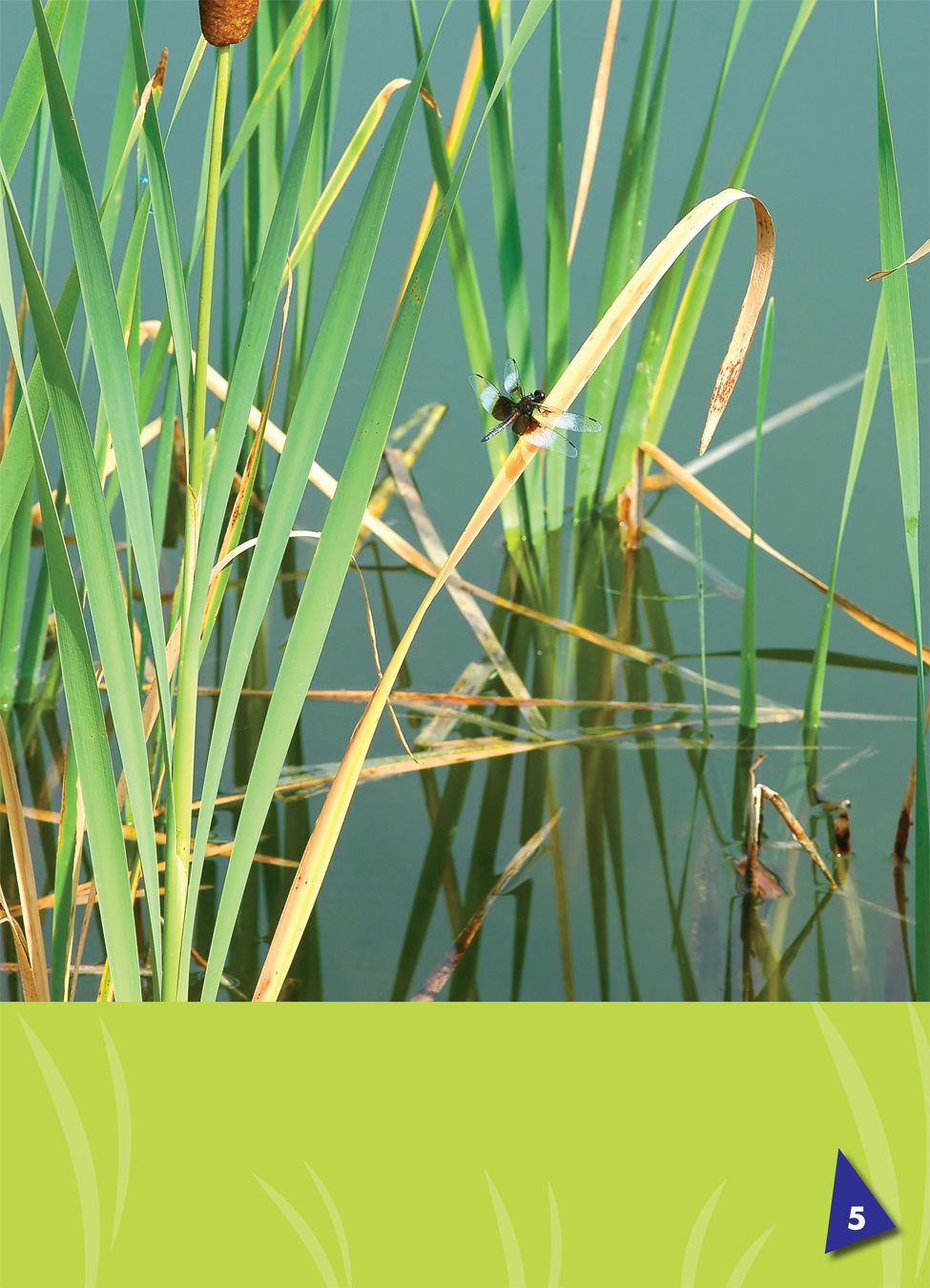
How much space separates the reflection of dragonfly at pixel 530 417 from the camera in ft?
3.62

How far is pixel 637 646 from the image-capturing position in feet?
5.91

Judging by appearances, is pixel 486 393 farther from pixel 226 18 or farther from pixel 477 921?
pixel 226 18

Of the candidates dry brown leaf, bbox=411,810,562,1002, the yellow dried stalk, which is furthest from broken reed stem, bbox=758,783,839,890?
the yellow dried stalk

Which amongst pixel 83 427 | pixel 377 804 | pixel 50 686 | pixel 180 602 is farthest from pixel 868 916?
pixel 50 686

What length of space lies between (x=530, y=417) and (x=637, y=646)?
0.75 meters

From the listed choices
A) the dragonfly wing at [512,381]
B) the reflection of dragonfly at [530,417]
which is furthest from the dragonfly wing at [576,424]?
the dragonfly wing at [512,381]

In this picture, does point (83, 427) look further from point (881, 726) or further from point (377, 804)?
point (881, 726)

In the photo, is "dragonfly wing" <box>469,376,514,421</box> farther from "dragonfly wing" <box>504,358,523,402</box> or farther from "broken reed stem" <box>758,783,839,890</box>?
"broken reed stem" <box>758,783,839,890</box>

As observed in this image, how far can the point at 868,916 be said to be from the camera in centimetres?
124

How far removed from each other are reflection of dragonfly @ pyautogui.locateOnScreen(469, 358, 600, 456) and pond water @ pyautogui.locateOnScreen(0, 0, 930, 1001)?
479 mm

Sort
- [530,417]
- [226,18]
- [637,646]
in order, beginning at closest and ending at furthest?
[226,18] < [530,417] < [637,646]
